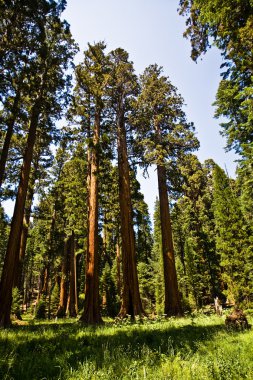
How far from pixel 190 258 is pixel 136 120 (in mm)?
23698

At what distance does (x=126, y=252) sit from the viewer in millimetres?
14055

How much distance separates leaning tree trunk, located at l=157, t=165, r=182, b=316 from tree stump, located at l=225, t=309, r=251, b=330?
6.06 meters

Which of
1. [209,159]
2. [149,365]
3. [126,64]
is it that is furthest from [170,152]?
[209,159]

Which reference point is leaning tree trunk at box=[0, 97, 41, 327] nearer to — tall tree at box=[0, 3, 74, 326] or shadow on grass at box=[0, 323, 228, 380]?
tall tree at box=[0, 3, 74, 326]

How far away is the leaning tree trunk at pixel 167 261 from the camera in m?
14.0

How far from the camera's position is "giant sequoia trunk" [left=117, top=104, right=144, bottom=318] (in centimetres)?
1325

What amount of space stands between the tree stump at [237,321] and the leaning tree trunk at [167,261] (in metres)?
6.06

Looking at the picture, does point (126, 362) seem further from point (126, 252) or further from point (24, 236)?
point (24, 236)

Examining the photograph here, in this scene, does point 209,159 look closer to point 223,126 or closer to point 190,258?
point 190,258

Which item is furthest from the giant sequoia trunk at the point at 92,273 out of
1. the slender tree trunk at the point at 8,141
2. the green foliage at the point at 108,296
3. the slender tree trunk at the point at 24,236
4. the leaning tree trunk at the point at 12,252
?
the green foliage at the point at 108,296

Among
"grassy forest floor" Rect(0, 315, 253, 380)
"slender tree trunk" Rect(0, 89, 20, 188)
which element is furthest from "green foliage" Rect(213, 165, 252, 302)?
"slender tree trunk" Rect(0, 89, 20, 188)

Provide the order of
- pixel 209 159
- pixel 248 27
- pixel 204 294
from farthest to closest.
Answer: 1. pixel 209 159
2. pixel 204 294
3. pixel 248 27

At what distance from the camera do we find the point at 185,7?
12.1 meters

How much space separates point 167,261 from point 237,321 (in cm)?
704
